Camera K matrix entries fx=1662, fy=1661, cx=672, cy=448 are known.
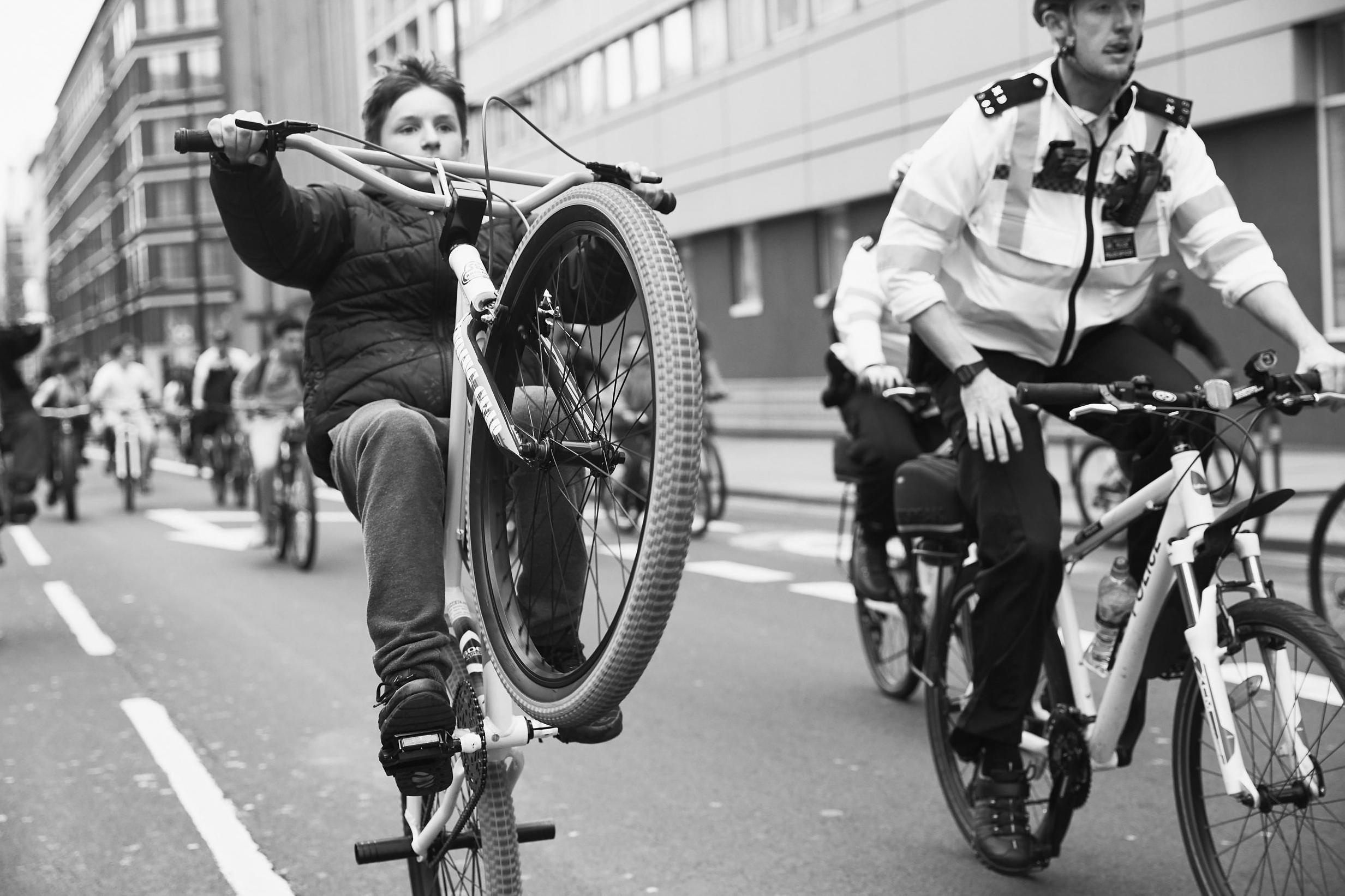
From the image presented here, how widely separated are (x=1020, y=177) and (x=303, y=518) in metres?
8.46

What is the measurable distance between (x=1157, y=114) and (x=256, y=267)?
2.01 metres

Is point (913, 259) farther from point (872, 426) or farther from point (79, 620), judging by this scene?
point (79, 620)

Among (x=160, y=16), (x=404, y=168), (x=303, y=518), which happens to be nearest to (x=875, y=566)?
(x=404, y=168)

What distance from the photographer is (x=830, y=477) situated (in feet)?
56.4

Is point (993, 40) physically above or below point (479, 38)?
below

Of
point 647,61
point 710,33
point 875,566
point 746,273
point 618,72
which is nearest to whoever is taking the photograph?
point 875,566

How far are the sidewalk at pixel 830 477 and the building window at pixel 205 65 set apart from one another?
72.1 metres

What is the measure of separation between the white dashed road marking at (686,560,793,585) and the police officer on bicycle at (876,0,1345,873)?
231 inches

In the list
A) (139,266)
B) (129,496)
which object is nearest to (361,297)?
(129,496)

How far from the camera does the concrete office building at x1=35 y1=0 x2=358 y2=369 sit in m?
68.1

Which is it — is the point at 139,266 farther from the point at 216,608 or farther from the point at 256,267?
the point at 256,267

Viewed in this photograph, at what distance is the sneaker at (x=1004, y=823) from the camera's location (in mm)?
3941

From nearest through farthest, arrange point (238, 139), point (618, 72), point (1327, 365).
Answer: point (238, 139)
point (1327, 365)
point (618, 72)

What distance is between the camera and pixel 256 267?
10.6 ft
